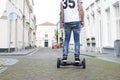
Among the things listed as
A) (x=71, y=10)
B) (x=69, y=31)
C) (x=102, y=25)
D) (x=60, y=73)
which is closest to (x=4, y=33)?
(x=102, y=25)

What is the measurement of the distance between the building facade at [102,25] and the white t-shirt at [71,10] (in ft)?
41.3

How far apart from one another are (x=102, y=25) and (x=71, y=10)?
57.2 ft

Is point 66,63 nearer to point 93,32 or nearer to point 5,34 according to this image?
point 5,34

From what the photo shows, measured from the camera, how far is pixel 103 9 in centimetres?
2533

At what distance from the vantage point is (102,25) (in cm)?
2567

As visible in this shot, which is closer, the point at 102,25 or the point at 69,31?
the point at 69,31

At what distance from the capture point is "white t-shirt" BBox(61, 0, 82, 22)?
334 inches

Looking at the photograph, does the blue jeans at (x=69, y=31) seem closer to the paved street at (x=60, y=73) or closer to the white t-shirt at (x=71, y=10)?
the white t-shirt at (x=71, y=10)

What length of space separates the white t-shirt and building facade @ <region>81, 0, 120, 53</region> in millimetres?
12602

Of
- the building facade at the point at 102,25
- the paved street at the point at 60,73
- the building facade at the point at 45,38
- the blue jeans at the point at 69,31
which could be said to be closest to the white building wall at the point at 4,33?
the building facade at the point at 102,25

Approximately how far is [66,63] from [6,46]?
17.6 m

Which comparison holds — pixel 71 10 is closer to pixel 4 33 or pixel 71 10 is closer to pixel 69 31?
pixel 69 31

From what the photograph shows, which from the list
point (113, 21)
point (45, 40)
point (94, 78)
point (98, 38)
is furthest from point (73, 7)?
point (45, 40)

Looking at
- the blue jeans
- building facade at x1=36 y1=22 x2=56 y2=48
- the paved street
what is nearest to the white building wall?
the paved street
